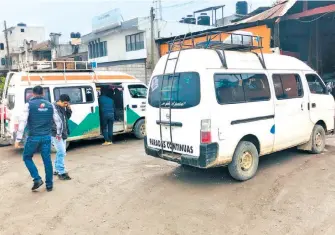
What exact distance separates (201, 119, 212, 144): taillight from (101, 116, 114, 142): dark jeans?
185 inches

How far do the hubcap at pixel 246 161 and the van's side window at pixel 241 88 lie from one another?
91cm

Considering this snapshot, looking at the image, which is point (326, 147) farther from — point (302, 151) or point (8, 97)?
point (8, 97)

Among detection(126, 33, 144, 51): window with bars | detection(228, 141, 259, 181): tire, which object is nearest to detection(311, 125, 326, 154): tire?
detection(228, 141, 259, 181): tire

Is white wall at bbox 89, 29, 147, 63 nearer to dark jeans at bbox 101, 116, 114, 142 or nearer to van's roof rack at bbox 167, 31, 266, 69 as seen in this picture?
dark jeans at bbox 101, 116, 114, 142

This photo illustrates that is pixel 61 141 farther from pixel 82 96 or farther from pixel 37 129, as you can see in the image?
pixel 82 96

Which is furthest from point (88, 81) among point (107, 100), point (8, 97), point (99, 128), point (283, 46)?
point (283, 46)

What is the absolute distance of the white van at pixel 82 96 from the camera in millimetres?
7871

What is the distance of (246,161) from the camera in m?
5.41

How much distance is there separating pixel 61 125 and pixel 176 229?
2.98m

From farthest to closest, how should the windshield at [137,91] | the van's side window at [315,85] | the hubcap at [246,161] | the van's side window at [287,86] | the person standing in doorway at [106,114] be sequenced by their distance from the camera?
the windshield at [137,91], the person standing in doorway at [106,114], the van's side window at [315,85], the van's side window at [287,86], the hubcap at [246,161]

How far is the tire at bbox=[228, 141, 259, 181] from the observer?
5.20 m

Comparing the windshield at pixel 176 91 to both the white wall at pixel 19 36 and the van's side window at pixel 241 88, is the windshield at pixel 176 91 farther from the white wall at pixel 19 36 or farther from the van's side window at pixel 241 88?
the white wall at pixel 19 36

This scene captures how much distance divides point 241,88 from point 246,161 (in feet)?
4.06

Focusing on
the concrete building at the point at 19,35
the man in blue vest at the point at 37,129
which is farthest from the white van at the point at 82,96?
the concrete building at the point at 19,35
